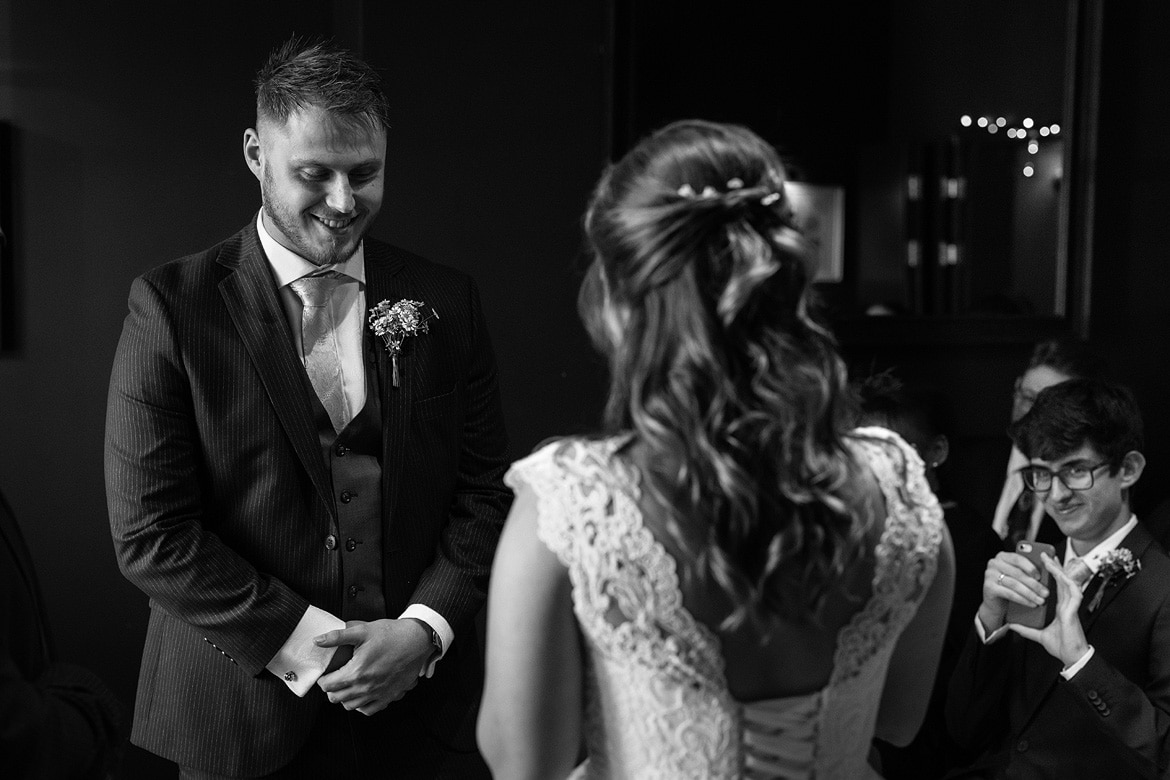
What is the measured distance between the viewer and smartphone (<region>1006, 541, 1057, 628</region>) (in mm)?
2426

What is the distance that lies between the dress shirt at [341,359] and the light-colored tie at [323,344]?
1 centimetres

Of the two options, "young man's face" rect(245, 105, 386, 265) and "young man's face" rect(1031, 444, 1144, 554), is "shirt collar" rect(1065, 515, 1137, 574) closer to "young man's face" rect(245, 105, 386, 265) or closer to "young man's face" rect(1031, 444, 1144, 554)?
"young man's face" rect(1031, 444, 1144, 554)

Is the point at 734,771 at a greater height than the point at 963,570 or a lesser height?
greater

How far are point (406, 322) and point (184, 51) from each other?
148 centimetres

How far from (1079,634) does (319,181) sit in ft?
5.56

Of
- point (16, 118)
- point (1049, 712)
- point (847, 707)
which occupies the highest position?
point (16, 118)

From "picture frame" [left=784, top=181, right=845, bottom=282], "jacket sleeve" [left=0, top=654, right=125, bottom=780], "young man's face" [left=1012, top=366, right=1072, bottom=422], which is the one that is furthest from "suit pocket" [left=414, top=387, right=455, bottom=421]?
"picture frame" [left=784, top=181, right=845, bottom=282]

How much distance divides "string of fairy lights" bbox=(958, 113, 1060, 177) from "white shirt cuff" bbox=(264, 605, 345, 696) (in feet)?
10.6

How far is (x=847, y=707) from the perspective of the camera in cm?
146

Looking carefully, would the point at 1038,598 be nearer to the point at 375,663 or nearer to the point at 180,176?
the point at 375,663

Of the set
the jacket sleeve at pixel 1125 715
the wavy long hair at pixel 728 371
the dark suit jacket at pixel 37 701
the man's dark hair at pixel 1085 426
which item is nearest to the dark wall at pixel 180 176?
the man's dark hair at pixel 1085 426

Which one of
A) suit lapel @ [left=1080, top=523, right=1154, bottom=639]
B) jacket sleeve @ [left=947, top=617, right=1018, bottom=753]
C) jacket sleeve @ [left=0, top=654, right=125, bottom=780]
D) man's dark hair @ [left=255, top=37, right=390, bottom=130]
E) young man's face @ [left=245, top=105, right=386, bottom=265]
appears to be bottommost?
jacket sleeve @ [left=947, top=617, right=1018, bottom=753]

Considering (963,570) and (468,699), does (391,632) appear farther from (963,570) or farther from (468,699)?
(963,570)

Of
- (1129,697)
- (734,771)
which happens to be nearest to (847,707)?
(734,771)
